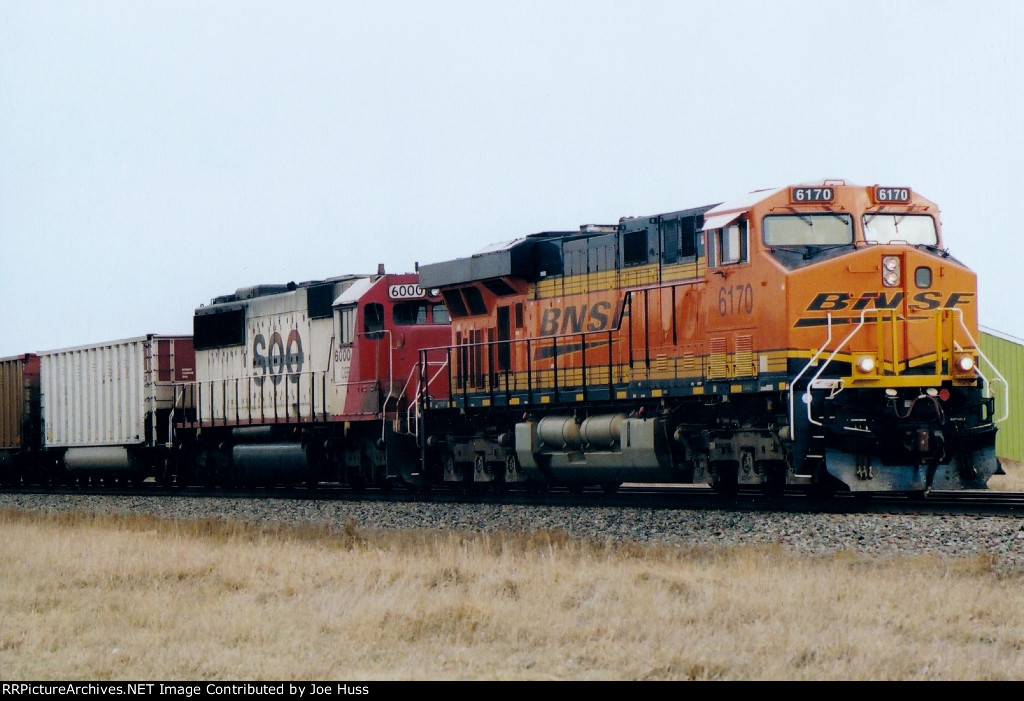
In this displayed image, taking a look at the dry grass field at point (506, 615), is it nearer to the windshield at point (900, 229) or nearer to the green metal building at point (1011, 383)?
the windshield at point (900, 229)

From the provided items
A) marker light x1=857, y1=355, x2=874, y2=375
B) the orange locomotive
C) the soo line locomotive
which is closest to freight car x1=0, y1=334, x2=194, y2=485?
the soo line locomotive

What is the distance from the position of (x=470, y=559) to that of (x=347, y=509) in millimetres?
7294

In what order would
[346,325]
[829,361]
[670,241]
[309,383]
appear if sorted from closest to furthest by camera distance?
[829,361], [670,241], [346,325], [309,383]

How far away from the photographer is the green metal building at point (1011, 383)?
117ft

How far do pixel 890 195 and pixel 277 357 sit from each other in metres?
13.2

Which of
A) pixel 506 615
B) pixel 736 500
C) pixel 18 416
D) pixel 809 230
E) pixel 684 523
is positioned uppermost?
pixel 809 230

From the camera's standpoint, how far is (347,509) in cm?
2002

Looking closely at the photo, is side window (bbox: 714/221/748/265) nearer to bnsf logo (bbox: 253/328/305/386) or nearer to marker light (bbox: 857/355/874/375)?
marker light (bbox: 857/355/874/375)

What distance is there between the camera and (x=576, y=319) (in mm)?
20297

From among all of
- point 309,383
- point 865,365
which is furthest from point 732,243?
point 309,383

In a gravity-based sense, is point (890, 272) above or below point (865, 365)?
above

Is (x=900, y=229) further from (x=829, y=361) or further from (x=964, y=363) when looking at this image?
(x=829, y=361)

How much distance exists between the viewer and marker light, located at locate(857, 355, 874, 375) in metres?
16.4

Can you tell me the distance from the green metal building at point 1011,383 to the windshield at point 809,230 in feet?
65.1
